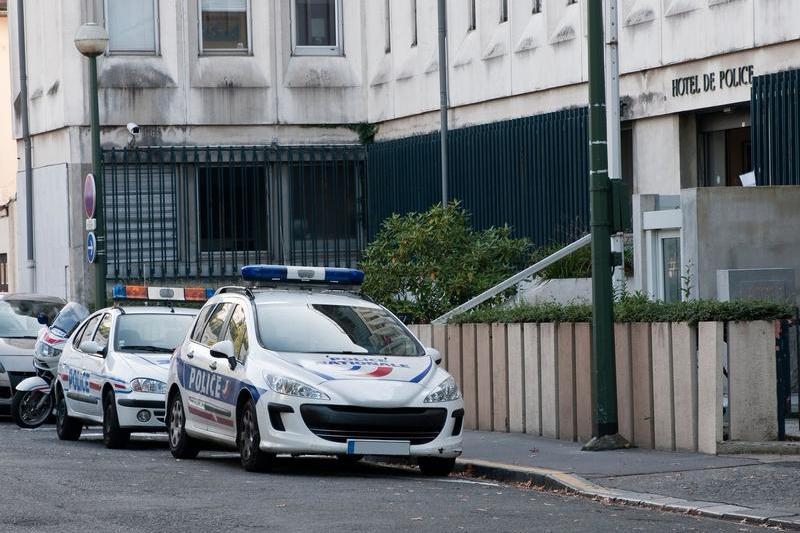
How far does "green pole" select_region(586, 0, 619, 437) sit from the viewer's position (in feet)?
50.0

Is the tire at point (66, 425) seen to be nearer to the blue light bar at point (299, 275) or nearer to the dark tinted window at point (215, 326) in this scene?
the dark tinted window at point (215, 326)

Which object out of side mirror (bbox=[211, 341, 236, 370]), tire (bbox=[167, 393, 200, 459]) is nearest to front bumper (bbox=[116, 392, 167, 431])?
tire (bbox=[167, 393, 200, 459])

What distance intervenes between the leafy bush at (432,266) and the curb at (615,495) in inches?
330

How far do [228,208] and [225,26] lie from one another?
3475mm

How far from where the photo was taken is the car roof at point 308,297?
15789mm

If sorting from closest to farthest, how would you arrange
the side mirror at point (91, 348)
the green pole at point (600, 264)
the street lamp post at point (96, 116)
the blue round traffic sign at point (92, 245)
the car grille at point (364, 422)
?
the car grille at point (364, 422), the green pole at point (600, 264), the side mirror at point (91, 348), the street lamp post at point (96, 116), the blue round traffic sign at point (92, 245)

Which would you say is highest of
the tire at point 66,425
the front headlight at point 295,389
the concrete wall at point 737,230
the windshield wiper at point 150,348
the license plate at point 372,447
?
the concrete wall at point 737,230

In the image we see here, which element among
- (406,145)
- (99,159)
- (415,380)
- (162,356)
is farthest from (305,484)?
(406,145)

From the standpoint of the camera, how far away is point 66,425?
63.3 ft

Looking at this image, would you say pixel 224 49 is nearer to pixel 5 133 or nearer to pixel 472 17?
pixel 472 17

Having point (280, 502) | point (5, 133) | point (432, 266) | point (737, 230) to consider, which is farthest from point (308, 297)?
point (5, 133)

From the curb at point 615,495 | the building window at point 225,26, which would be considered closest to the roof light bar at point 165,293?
the curb at point 615,495

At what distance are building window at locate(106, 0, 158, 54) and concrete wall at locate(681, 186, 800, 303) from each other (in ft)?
54.9

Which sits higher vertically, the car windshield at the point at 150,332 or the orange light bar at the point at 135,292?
the orange light bar at the point at 135,292
